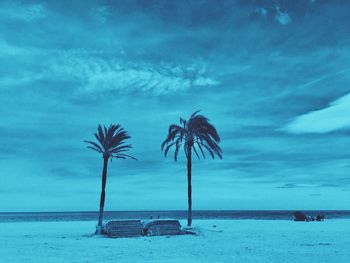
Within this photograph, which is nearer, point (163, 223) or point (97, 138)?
point (163, 223)

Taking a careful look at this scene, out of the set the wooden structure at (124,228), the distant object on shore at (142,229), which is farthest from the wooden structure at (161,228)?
the wooden structure at (124,228)

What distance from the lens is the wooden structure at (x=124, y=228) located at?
30.3 metres

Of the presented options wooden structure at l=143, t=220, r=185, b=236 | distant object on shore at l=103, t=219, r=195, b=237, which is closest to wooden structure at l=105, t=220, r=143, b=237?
distant object on shore at l=103, t=219, r=195, b=237

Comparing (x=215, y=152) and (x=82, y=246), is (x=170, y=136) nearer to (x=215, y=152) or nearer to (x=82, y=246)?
(x=215, y=152)

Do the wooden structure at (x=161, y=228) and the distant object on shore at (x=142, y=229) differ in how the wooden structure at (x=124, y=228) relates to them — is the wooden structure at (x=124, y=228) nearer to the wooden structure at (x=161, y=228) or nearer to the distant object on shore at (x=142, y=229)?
the distant object on shore at (x=142, y=229)

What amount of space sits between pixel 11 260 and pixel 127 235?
42.0ft

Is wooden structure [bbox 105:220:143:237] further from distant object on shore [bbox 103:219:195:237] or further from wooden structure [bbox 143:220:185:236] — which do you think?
wooden structure [bbox 143:220:185:236]

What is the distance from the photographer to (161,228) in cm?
3066

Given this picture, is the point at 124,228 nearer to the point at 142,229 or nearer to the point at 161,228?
the point at 142,229

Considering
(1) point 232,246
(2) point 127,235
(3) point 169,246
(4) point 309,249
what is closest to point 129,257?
(3) point 169,246

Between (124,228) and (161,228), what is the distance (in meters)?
2.77

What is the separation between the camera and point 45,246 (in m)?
23.9

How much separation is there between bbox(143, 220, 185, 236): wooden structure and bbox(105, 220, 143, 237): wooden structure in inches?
23.8

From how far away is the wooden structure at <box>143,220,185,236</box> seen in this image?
3050 centimetres
